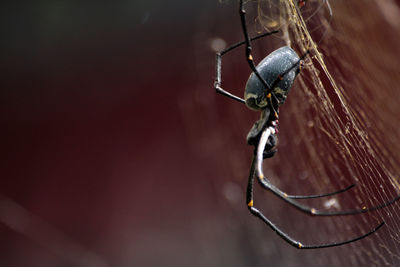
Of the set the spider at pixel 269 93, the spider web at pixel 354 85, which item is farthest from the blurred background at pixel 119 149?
the spider at pixel 269 93

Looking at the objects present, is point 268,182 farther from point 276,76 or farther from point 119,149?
point 119,149

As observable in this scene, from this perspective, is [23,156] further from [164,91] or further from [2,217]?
[164,91]

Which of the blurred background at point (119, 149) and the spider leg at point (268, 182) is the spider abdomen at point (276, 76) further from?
the blurred background at point (119, 149)

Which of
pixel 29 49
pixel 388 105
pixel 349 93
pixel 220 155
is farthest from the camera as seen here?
pixel 220 155

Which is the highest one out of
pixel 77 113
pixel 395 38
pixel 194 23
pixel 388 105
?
pixel 395 38

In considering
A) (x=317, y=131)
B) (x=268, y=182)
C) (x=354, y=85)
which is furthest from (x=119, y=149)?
(x=268, y=182)

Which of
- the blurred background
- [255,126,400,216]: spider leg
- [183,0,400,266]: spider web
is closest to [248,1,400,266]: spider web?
[183,0,400,266]: spider web

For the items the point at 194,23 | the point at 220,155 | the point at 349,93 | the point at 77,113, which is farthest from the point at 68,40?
the point at 349,93

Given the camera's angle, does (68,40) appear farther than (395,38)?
Yes
